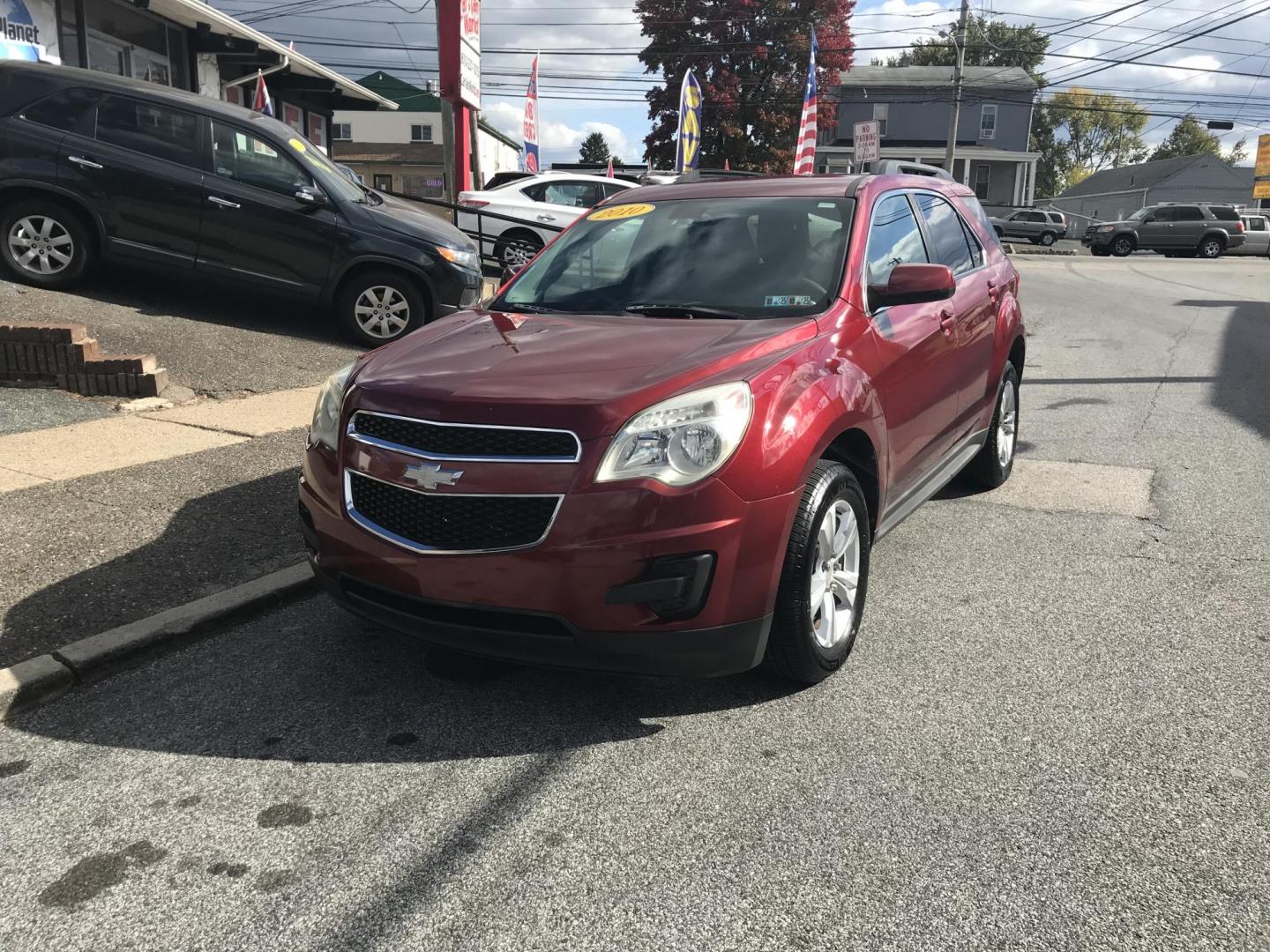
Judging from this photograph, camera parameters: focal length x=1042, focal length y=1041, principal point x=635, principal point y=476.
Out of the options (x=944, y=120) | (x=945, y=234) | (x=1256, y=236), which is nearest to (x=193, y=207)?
(x=945, y=234)

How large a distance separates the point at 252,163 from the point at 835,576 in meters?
7.96

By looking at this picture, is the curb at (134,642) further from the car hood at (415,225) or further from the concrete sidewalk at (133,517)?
the car hood at (415,225)

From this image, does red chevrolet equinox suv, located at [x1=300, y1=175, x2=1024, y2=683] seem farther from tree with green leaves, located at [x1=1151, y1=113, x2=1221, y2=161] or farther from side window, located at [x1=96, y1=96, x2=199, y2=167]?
tree with green leaves, located at [x1=1151, y1=113, x2=1221, y2=161]

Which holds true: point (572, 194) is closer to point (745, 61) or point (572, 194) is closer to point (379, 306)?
point (379, 306)

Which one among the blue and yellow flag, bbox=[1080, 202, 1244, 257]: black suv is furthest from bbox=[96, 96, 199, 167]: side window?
bbox=[1080, 202, 1244, 257]: black suv

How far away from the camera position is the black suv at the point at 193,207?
9.13m

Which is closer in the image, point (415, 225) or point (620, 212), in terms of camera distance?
point (620, 212)

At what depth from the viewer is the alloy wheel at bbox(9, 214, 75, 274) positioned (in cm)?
917

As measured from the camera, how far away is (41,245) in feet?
30.3

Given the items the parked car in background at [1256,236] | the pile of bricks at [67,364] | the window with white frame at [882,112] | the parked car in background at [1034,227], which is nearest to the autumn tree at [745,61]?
the window with white frame at [882,112]

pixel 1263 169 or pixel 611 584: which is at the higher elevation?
pixel 1263 169

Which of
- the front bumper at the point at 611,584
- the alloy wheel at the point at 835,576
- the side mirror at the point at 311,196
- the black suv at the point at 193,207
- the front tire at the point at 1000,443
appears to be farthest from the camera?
the side mirror at the point at 311,196

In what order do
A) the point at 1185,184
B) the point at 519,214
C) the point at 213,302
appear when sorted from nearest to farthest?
the point at 213,302
the point at 519,214
the point at 1185,184

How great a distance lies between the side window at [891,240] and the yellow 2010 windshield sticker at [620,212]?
3.39ft
